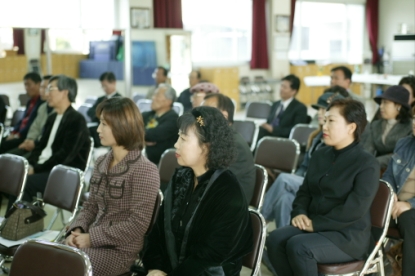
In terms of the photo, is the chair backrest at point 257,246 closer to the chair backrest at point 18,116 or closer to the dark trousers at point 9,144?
the dark trousers at point 9,144

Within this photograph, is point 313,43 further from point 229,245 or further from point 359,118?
point 229,245

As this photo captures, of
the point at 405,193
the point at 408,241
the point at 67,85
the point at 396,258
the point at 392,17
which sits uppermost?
the point at 392,17

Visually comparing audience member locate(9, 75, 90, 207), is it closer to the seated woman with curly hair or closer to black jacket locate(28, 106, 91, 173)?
black jacket locate(28, 106, 91, 173)

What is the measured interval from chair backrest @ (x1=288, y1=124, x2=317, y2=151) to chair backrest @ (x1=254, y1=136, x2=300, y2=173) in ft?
2.76

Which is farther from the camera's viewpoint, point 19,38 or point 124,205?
point 19,38

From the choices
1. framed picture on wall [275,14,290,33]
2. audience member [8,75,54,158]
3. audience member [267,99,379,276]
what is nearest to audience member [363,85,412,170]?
audience member [267,99,379,276]

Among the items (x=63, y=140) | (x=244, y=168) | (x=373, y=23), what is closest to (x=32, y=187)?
(x=63, y=140)

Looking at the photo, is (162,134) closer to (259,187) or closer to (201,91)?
(201,91)

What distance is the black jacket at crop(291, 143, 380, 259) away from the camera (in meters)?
2.82

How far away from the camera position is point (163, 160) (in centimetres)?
393

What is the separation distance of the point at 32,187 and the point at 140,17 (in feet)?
A: 23.1

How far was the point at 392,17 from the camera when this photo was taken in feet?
49.9

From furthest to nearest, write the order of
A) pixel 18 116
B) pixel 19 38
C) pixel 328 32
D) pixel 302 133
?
pixel 328 32, pixel 19 38, pixel 18 116, pixel 302 133

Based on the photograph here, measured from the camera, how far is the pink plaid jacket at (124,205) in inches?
103
